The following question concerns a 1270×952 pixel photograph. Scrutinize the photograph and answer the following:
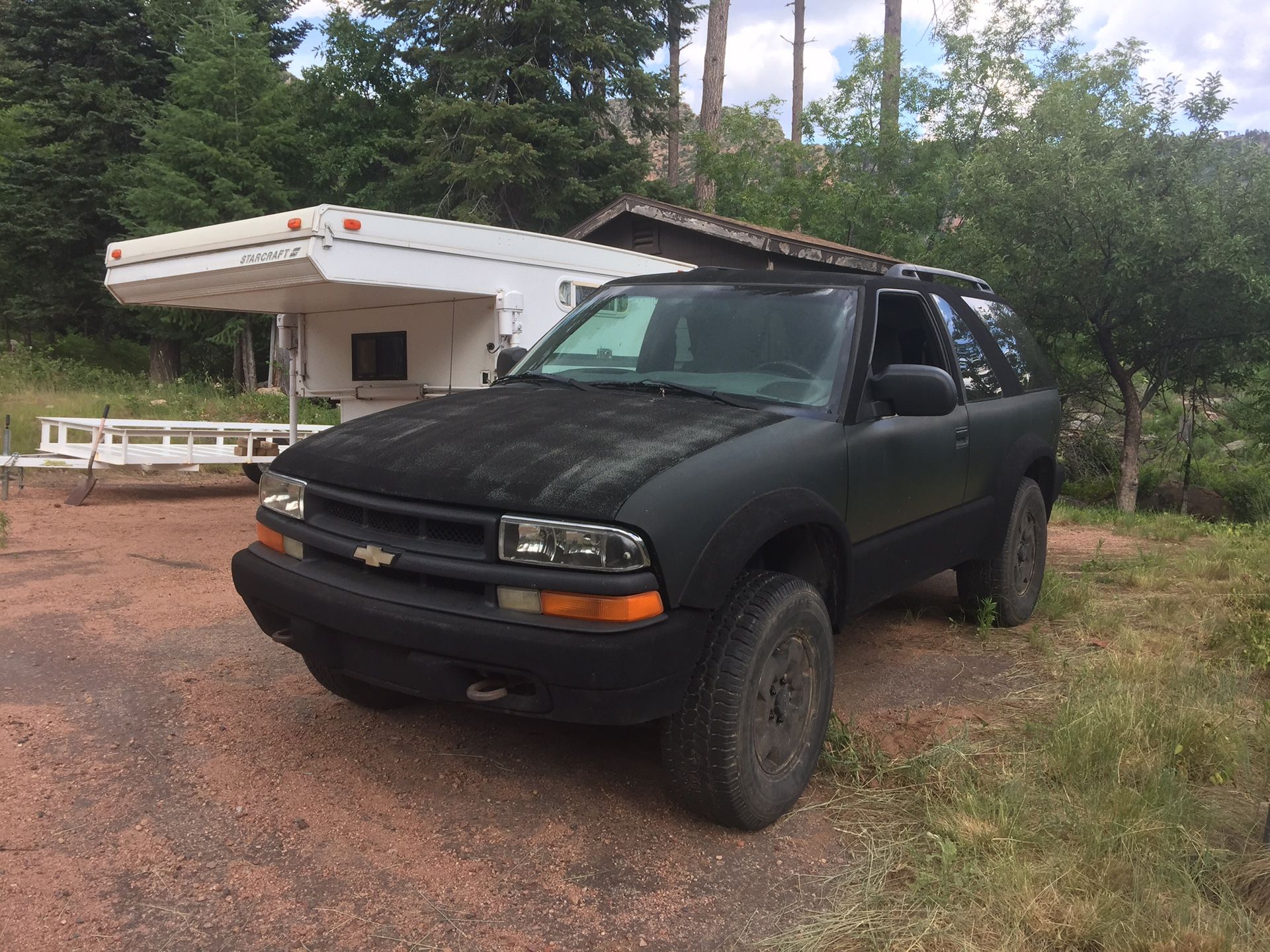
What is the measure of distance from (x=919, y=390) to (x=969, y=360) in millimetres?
1479

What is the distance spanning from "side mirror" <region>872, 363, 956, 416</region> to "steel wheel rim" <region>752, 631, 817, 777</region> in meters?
1.09

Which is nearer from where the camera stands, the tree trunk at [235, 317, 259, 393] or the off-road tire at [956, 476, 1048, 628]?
the off-road tire at [956, 476, 1048, 628]

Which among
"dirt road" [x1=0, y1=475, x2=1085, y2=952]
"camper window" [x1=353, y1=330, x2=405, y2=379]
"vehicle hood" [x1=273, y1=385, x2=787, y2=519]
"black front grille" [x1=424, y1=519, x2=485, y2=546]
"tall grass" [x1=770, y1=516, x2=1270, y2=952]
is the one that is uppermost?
"camper window" [x1=353, y1=330, x2=405, y2=379]

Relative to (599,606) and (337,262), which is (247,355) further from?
(599,606)

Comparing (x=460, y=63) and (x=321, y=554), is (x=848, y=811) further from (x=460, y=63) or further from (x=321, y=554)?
(x=460, y=63)

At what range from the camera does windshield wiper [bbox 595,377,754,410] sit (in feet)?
12.2

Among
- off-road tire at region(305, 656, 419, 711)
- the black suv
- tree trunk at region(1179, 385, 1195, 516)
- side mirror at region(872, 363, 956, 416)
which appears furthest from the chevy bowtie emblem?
tree trunk at region(1179, 385, 1195, 516)

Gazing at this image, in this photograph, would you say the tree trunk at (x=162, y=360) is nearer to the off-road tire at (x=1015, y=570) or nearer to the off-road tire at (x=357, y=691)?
the off-road tire at (x=357, y=691)

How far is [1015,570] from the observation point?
18.0ft

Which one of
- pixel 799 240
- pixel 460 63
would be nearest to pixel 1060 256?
pixel 799 240

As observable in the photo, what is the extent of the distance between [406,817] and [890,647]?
9.71 ft

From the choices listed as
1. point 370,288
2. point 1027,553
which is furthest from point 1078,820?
point 370,288

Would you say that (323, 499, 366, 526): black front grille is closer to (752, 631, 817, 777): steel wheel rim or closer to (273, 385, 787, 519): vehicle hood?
(273, 385, 787, 519): vehicle hood

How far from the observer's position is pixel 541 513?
2.84 metres
